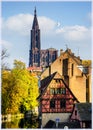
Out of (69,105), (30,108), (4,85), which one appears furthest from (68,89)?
(4,85)

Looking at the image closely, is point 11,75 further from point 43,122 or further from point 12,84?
point 43,122

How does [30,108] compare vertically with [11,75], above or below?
below

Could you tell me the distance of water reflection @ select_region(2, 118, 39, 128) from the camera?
4.75m

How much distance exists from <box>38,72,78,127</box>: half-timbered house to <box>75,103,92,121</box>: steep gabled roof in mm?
177

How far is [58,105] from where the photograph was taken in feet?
18.3

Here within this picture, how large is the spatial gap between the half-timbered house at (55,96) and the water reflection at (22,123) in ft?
1.05

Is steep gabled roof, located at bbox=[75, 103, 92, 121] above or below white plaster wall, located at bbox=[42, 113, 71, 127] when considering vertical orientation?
above

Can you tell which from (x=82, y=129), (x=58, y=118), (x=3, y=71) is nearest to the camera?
(x=82, y=129)

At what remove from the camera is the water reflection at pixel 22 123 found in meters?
4.75

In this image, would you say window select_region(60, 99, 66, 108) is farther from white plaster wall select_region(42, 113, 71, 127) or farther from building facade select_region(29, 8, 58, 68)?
building facade select_region(29, 8, 58, 68)

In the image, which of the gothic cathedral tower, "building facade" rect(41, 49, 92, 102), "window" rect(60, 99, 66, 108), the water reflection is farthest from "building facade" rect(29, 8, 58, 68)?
the water reflection

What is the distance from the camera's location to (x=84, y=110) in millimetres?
5203

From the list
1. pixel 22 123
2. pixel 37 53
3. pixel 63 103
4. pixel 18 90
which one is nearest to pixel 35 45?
pixel 37 53

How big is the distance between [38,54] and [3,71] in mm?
875
